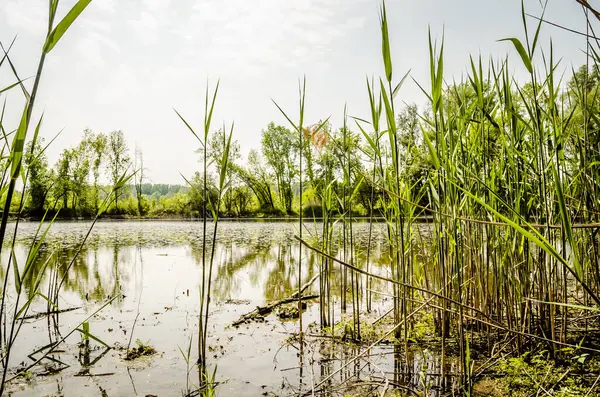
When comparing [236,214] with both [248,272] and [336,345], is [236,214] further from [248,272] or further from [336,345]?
[336,345]

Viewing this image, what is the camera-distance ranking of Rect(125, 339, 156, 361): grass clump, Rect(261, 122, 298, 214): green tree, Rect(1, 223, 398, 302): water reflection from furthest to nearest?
Rect(261, 122, 298, 214): green tree < Rect(1, 223, 398, 302): water reflection < Rect(125, 339, 156, 361): grass clump

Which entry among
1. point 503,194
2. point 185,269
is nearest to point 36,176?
point 185,269

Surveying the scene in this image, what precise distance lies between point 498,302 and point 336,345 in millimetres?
1301

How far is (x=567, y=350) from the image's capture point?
231 cm

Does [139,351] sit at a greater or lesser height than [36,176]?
lesser

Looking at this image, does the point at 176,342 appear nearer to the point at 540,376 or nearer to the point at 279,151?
the point at 540,376

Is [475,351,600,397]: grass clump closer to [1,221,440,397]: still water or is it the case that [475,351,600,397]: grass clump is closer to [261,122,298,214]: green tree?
[1,221,440,397]: still water

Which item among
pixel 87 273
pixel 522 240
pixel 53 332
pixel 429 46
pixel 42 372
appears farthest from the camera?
pixel 87 273

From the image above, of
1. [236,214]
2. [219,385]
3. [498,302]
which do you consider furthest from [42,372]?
[236,214]

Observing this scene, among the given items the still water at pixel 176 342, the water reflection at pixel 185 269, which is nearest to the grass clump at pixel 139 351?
the still water at pixel 176 342

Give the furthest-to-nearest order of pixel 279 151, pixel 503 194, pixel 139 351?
pixel 279 151
pixel 139 351
pixel 503 194

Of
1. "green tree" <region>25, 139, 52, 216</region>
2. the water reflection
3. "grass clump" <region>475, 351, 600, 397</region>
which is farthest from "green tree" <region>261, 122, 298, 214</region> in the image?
"grass clump" <region>475, 351, 600, 397</region>

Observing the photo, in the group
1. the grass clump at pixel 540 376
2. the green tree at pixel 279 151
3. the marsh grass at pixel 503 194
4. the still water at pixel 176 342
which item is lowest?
the still water at pixel 176 342

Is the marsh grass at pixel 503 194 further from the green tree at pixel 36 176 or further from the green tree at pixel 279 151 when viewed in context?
the green tree at pixel 279 151
